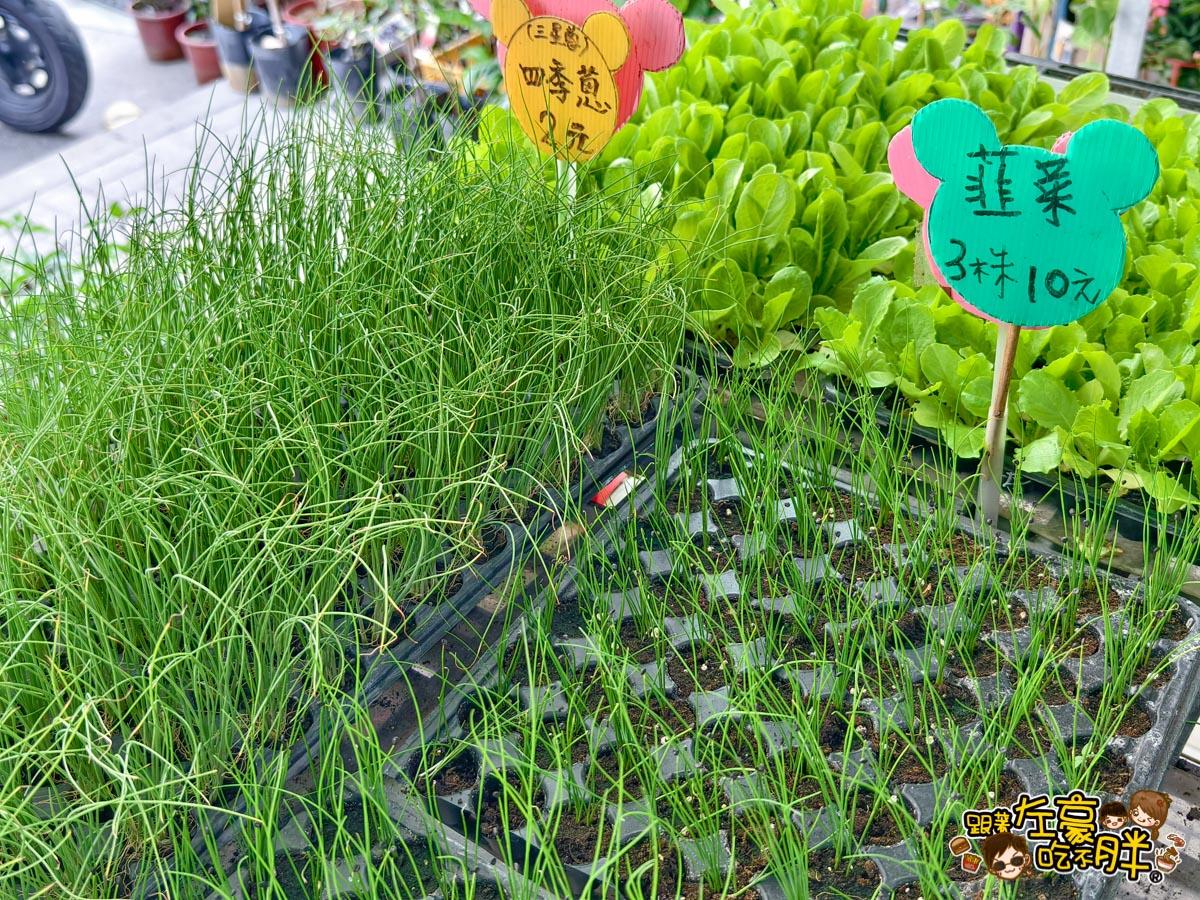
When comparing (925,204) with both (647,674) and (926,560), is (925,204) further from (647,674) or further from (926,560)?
(647,674)

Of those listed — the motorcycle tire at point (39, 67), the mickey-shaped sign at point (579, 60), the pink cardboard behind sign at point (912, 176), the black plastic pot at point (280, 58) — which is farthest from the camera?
the black plastic pot at point (280, 58)

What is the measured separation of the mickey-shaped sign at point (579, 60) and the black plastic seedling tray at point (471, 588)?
0.33 metres

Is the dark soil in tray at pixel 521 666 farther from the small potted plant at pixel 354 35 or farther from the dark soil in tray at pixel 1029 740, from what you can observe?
the small potted plant at pixel 354 35

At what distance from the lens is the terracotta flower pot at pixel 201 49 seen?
3.20 meters

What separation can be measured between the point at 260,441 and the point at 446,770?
0.35 m

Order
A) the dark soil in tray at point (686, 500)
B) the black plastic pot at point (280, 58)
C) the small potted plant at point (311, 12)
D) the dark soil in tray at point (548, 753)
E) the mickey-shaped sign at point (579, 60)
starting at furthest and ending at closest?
the small potted plant at point (311, 12) < the black plastic pot at point (280, 58) < the mickey-shaped sign at point (579, 60) < the dark soil in tray at point (686, 500) < the dark soil in tray at point (548, 753)

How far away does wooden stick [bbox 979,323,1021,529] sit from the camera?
101 centimetres

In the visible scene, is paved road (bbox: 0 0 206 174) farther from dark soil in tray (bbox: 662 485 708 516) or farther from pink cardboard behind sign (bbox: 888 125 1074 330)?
pink cardboard behind sign (bbox: 888 125 1074 330)

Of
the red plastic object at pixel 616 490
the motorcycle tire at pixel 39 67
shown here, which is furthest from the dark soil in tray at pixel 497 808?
the motorcycle tire at pixel 39 67

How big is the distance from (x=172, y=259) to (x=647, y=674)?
2.25 feet

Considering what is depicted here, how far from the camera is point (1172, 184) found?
141cm

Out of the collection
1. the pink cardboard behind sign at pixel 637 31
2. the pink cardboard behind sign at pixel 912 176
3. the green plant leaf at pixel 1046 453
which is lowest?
the green plant leaf at pixel 1046 453

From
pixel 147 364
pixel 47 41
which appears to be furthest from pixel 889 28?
pixel 47 41

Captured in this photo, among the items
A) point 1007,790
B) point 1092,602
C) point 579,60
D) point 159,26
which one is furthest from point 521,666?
point 159,26
